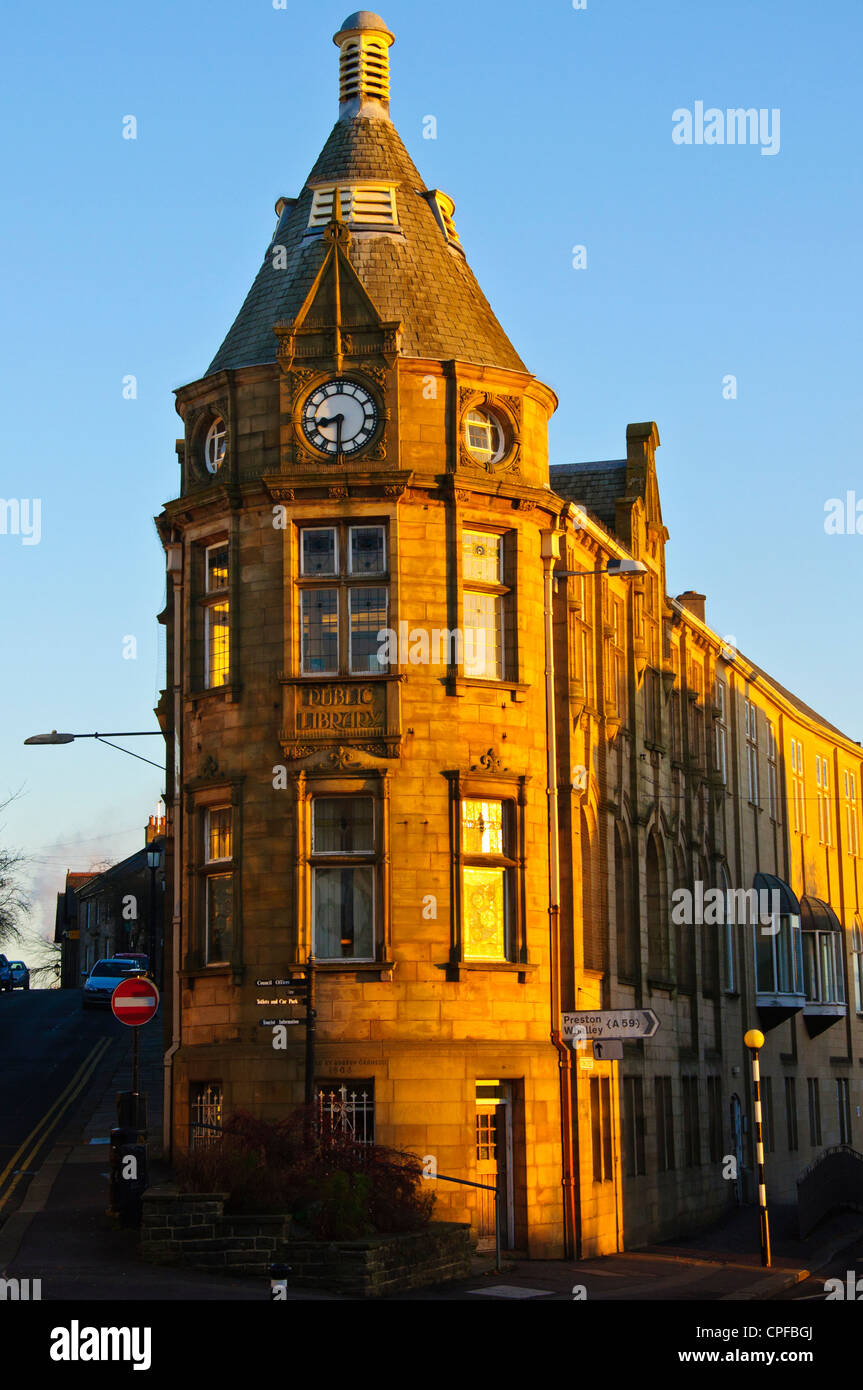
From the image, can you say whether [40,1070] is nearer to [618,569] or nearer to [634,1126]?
[634,1126]

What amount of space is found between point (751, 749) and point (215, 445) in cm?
2496

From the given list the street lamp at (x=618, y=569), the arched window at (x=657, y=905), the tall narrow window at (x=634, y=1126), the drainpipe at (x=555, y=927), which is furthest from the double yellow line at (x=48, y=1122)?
the street lamp at (x=618, y=569)

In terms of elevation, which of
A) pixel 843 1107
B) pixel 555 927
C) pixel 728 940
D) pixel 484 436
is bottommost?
pixel 843 1107

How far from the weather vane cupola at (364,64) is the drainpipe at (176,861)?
28.0ft

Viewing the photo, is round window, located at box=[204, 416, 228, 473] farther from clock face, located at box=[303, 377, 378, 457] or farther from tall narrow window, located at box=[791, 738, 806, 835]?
tall narrow window, located at box=[791, 738, 806, 835]

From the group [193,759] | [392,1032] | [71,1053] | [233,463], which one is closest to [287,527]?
[233,463]

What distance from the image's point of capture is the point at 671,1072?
37969mm

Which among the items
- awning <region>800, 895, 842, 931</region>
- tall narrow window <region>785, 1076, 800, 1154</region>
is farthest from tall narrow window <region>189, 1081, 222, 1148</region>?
awning <region>800, 895, 842, 931</region>

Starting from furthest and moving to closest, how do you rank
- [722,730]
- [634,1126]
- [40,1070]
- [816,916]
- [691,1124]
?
[816,916], [722,730], [40,1070], [691,1124], [634,1126]

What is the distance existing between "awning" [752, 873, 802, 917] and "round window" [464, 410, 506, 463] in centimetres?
2220

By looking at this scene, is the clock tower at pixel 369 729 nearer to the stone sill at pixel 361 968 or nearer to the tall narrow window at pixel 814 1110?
the stone sill at pixel 361 968

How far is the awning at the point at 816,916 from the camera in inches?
2151

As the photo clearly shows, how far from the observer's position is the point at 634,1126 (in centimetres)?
3453

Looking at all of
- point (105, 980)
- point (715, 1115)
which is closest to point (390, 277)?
point (715, 1115)
